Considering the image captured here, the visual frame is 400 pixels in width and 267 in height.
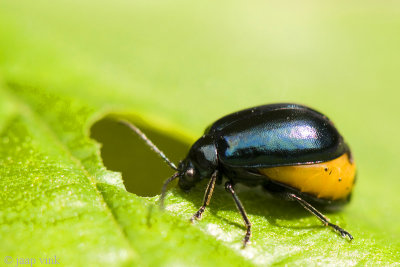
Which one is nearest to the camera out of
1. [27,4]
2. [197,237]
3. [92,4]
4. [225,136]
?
[197,237]

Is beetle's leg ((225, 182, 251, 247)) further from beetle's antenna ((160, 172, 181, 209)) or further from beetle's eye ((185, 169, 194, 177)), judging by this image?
beetle's antenna ((160, 172, 181, 209))

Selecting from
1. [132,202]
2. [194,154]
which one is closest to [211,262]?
[132,202]

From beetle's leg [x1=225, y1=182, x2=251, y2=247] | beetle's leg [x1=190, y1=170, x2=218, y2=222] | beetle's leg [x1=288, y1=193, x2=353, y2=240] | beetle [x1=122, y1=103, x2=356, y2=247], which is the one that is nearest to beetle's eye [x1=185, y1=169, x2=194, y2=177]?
beetle [x1=122, y1=103, x2=356, y2=247]

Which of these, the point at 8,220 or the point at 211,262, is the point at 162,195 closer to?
the point at 211,262

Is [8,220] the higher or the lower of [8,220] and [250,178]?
the lower

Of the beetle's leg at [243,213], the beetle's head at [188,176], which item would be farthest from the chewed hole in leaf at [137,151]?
the beetle's leg at [243,213]

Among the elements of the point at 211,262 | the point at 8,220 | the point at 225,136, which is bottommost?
the point at 8,220

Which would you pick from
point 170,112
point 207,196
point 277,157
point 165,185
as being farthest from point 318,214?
point 170,112

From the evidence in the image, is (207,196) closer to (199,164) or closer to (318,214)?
(199,164)
